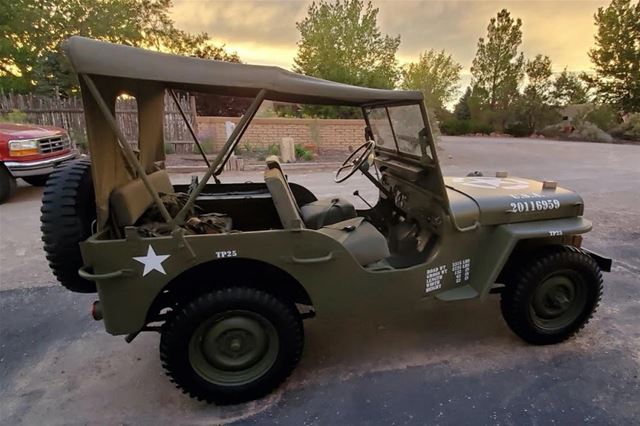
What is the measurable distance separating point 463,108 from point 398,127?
36461mm

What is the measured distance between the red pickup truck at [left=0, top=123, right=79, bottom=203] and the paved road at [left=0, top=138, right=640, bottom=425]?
14.4 ft

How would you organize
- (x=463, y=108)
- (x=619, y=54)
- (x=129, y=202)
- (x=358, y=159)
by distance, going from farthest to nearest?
(x=463, y=108)
(x=619, y=54)
(x=358, y=159)
(x=129, y=202)

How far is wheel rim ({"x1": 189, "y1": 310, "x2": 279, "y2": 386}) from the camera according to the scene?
221 centimetres

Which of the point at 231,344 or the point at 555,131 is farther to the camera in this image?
the point at 555,131

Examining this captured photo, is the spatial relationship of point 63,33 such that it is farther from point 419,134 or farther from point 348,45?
point 419,134

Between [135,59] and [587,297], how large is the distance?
126 inches

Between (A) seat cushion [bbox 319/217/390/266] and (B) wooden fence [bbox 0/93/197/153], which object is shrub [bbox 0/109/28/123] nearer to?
(B) wooden fence [bbox 0/93/197/153]

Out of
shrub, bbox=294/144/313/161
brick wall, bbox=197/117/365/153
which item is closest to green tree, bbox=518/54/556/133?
brick wall, bbox=197/117/365/153

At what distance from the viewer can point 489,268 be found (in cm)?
254

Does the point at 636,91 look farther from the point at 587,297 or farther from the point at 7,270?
the point at 7,270

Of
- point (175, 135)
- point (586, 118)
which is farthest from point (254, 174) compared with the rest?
point (586, 118)

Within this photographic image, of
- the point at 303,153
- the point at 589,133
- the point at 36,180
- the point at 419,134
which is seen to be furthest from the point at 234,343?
the point at 589,133

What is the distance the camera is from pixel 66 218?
2.11 metres

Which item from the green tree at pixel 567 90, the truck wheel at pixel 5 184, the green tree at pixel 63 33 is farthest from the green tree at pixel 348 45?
the green tree at pixel 567 90
